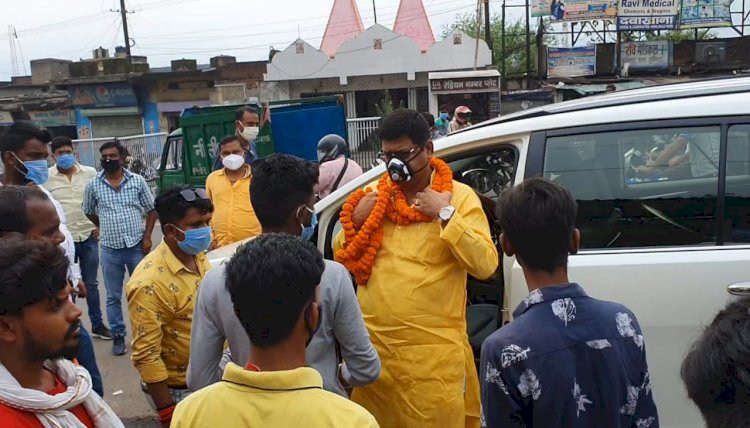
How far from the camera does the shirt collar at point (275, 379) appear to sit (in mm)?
1394

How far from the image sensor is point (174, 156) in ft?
36.9

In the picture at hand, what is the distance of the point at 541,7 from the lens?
20609 mm

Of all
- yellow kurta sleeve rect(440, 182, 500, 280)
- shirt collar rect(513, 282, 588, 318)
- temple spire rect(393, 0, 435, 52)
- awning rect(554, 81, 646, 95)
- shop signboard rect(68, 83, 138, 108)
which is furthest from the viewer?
shop signboard rect(68, 83, 138, 108)

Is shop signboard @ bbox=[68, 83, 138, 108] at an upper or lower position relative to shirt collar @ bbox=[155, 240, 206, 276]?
upper

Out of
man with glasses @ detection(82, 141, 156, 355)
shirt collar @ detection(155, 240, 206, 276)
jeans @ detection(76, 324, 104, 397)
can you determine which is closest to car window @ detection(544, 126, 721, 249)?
shirt collar @ detection(155, 240, 206, 276)

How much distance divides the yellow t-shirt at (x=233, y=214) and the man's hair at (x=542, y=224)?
3.31 meters

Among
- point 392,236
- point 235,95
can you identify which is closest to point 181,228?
point 392,236

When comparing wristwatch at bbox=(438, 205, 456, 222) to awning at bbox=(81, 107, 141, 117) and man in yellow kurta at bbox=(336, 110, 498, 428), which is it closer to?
man in yellow kurta at bbox=(336, 110, 498, 428)

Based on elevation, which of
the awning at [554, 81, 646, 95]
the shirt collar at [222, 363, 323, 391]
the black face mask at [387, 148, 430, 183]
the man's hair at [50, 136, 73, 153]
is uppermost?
the awning at [554, 81, 646, 95]

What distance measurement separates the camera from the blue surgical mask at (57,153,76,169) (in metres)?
5.96

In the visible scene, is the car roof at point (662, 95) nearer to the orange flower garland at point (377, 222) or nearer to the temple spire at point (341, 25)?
the orange flower garland at point (377, 222)

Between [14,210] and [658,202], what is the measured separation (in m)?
2.68

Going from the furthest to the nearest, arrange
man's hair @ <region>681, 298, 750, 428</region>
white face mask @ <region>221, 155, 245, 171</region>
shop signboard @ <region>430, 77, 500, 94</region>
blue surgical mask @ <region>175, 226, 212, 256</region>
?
shop signboard @ <region>430, 77, 500, 94</region>
white face mask @ <region>221, 155, 245, 171</region>
blue surgical mask @ <region>175, 226, 212, 256</region>
man's hair @ <region>681, 298, 750, 428</region>

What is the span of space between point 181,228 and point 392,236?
96 centimetres
